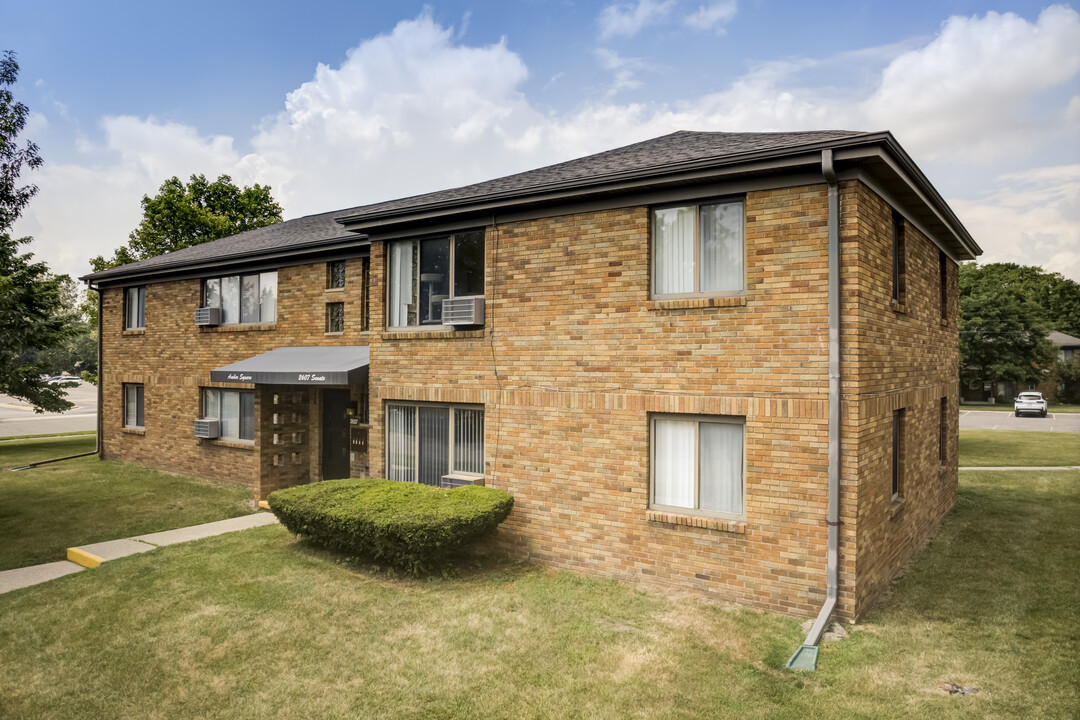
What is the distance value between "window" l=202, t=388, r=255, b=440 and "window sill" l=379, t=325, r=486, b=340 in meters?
6.76

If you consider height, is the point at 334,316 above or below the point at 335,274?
below

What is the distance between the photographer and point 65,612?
25.3ft

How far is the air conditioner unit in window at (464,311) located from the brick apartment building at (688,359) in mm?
41

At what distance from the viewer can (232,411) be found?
53.5 feet

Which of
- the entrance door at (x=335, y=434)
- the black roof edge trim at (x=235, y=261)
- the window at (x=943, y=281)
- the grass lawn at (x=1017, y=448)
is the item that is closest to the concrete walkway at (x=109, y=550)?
the entrance door at (x=335, y=434)

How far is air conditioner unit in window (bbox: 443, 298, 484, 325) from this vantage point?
9875mm

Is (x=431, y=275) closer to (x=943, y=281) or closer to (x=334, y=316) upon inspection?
(x=334, y=316)

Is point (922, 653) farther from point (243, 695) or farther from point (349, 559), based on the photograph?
point (349, 559)

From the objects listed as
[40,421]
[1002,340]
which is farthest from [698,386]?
[1002,340]

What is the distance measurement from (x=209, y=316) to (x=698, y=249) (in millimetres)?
13272

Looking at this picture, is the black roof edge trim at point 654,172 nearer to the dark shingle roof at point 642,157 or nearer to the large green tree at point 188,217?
the dark shingle roof at point 642,157

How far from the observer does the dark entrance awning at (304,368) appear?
11.9 metres

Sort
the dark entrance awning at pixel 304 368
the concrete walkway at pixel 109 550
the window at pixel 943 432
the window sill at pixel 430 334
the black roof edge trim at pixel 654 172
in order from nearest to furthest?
1. the black roof edge trim at pixel 654 172
2. the concrete walkway at pixel 109 550
3. the window sill at pixel 430 334
4. the dark entrance awning at pixel 304 368
5. the window at pixel 943 432

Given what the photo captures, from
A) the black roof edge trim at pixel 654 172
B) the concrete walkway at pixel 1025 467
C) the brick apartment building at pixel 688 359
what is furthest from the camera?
the concrete walkway at pixel 1025 467
